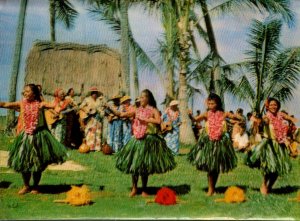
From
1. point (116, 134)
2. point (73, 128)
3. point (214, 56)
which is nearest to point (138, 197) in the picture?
point (116, 134)

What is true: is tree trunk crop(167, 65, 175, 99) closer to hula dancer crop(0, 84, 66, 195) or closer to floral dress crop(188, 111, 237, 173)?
floral dress crop(188, 111, 237, 173)

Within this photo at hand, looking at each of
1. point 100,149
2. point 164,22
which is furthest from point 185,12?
point 100,149

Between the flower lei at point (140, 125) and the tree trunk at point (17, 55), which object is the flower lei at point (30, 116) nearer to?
the flower lei at point (140, 125)

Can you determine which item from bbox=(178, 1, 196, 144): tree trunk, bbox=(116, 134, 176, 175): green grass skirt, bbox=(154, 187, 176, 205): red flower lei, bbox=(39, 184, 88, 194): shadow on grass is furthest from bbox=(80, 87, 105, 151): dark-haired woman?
bbox=(154, 187, 176, 205): red flower lei

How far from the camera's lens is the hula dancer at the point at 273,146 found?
7.40 metres

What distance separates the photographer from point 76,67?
12.3 meters

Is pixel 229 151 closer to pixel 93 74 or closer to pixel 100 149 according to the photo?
pixel 100 149

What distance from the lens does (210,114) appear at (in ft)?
24.5

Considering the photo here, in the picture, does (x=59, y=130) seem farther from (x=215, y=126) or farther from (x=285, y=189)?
(x=285, y=189)

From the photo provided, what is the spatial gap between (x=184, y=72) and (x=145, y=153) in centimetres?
410

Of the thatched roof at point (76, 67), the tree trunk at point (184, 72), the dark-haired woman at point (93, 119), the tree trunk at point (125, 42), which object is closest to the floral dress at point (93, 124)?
the dark-haired woman at point (93, 119)

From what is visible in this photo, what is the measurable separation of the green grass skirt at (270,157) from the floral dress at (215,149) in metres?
0.29

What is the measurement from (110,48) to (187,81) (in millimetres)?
1900

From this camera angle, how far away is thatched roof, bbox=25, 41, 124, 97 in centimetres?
1195
